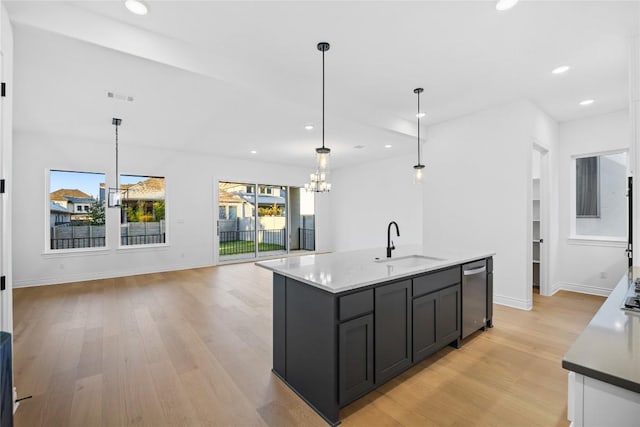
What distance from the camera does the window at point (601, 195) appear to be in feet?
14.9

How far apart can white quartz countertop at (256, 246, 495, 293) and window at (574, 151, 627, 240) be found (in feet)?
10.1

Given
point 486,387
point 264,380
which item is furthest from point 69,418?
point 486,387

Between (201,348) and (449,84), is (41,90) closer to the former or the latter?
(201,348)

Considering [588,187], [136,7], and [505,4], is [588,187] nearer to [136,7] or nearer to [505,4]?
[505,4]

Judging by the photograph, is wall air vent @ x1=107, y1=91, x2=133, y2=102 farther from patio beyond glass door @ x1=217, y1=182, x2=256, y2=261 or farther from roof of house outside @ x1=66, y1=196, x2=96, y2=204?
patio beyond glass door @ x1=217, y1=182, x2=256, y2=261

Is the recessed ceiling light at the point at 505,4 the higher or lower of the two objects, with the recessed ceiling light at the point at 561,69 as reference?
lower

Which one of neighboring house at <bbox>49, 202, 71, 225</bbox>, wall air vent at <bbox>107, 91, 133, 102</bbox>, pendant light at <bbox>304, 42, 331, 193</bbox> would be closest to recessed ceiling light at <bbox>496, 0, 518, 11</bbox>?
pendant light at <bbox>304, 42, 331, 193</bbox>

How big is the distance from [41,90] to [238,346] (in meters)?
3.89

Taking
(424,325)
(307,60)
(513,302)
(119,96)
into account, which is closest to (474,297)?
(424,325)

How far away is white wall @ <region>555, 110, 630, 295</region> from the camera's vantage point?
4449mm

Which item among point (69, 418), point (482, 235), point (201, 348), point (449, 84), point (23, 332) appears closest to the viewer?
point (69, 418)

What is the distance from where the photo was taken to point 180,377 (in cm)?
240

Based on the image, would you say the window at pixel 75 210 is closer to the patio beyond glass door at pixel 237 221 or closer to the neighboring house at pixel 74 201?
the neighboring house at pixel 74 201

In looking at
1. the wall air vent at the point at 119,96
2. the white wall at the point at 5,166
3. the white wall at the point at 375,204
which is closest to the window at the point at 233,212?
the white wall at the point at 375,204
